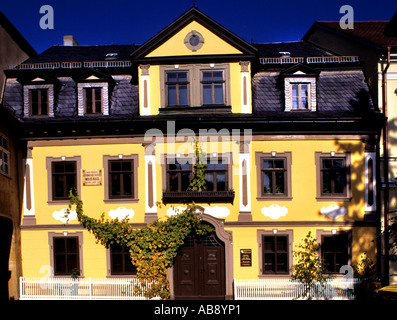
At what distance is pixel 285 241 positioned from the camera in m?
15.1

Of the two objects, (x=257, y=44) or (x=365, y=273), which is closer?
(x=365, y=273)

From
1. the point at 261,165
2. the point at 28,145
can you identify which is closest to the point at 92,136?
the point at 28,145

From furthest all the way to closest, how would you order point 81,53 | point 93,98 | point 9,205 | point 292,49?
point 81,53 < point 292,49 < point 93,98 < point 9,205

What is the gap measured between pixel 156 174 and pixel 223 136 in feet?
9.58

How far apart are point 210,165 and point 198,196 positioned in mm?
1292

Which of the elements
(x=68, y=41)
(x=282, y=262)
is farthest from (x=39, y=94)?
(x=282, y=262)

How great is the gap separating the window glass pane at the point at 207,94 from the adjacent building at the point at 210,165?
4cm

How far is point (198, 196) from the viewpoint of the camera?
48.5ft

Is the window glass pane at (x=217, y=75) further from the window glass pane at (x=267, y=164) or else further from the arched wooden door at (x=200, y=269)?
the arched wooden door at (x=200, y=269)

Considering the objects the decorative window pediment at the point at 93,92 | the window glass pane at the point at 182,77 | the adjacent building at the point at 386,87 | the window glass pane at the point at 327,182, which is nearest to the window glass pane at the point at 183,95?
the window glass pane at the point at 182,77

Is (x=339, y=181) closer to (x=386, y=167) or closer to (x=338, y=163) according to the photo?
(x=338, y=163)

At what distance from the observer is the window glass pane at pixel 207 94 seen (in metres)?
15.5
